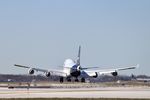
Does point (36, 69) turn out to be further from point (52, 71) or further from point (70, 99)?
point (70, 99)

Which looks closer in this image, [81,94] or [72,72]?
[81,94]

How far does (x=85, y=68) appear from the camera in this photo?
156375mm

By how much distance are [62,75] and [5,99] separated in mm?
93251

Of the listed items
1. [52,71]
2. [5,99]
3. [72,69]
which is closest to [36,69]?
[52,71]

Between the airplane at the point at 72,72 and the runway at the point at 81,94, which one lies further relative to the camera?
the airplane at the point at 72,72

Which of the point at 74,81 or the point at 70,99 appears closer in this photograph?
the point at 70,99

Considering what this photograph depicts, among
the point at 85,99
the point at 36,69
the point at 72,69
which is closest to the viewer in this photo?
the point at 85,99

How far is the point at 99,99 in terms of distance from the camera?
66500 mm

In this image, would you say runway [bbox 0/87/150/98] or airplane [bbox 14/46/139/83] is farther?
airplane [bbox 14/46/139/83]

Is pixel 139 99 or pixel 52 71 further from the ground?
pixel 52 71

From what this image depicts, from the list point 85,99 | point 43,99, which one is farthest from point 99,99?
point 43,99

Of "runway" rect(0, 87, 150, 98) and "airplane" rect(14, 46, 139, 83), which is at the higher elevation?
"airplane" rect(14, 46, 139, 83)

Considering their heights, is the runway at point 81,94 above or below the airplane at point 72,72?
below

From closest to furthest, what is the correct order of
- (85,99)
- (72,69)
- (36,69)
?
1. (85,99)
2. (72,69)
3. (36,69)
